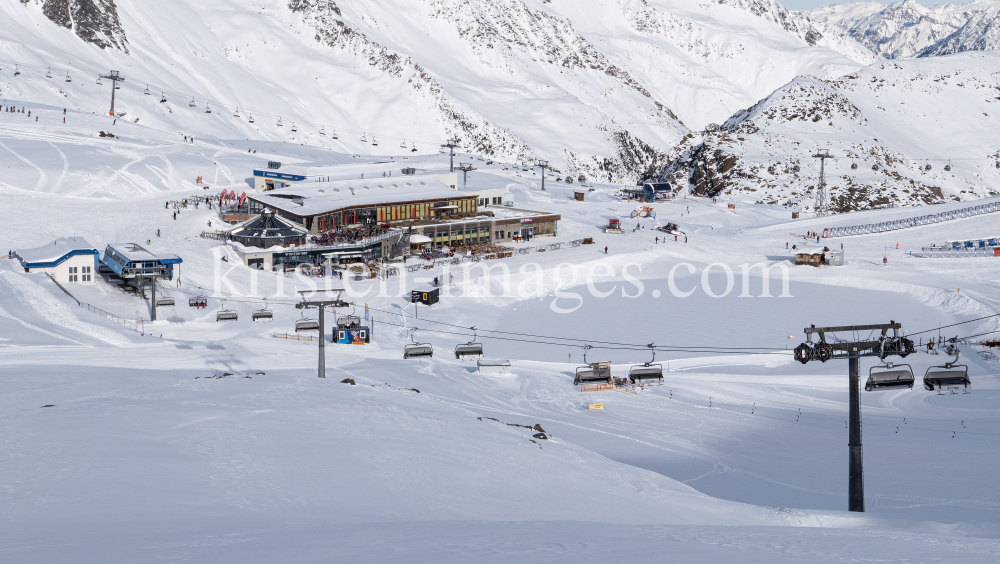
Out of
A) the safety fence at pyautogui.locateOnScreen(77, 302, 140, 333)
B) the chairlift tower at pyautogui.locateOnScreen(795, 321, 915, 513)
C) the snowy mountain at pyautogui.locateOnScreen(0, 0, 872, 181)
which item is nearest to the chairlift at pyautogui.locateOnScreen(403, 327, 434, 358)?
the safety fence at pyautogui.locateOnScreen(77, 302, 140, 333)

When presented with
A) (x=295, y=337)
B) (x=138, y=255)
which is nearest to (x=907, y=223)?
(x=295, y=337)

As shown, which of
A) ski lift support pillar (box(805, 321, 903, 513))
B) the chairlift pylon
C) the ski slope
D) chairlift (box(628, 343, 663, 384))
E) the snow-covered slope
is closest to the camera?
the ski slope

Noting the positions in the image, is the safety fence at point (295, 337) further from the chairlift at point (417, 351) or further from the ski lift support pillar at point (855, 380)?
the ski lift support pillar at point (855, 380)

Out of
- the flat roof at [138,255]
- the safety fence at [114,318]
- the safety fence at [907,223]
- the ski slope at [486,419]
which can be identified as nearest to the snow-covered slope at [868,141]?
the safety fence at [907,223]

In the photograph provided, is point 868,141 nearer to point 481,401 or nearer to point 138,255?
point 138,255

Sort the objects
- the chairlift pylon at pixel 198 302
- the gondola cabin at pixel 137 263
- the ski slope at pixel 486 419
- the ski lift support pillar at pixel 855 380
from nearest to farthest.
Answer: the ski slope at pixel 486 419 < the ski lift support pillar at pixel 855 380 < the chairlift pylon at pixel 198 302 < the gondola cabin at pixel 137 263

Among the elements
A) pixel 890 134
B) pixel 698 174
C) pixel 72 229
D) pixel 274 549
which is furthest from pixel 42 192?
pixel 890 134

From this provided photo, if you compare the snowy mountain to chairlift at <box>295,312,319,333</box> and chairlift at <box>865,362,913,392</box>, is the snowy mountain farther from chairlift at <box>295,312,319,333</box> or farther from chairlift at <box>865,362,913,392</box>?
chairlift at <box>865,362,913,392</box>
